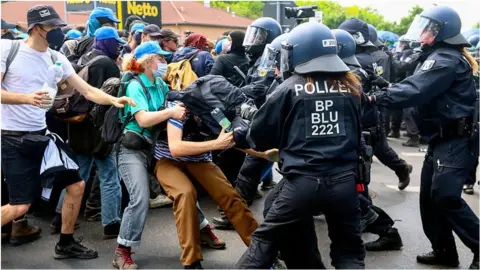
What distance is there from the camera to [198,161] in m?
4.53

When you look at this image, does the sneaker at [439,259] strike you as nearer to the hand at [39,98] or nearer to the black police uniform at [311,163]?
the black police uniform at [311,163]

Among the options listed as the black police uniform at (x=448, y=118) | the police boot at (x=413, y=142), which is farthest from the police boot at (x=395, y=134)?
the black police uniform at (x=448, y=118)

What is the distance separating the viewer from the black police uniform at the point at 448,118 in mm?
4363

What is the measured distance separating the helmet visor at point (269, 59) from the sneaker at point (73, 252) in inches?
86.3

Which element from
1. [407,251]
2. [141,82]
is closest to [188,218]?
[141,82]

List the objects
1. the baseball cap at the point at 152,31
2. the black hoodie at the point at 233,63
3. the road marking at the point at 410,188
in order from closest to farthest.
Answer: the black hoodie at the point at 233,63
the baseball cap at the point at 152,31
the road marking at the point at 410,188

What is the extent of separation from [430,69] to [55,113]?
327 centimetres

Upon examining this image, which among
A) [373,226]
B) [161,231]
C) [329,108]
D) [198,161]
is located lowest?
[161,231]

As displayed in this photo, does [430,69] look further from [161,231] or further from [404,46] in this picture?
[404,46]

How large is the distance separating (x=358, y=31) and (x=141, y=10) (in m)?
5.97

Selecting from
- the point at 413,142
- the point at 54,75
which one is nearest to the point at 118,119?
the point at 54,75

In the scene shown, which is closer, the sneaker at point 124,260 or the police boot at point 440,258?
the sneaker at point 124,260

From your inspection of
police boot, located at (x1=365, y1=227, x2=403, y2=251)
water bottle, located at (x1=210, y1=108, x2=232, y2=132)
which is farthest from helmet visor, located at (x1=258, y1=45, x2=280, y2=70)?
police boot, located at (x1=365, y1=227, x2=403, y2=251)

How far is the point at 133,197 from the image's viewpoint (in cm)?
442
